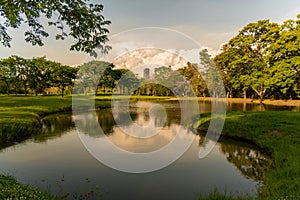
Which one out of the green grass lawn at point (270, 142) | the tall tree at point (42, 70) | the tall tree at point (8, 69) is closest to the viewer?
the green grass lawn at point (270, 142)

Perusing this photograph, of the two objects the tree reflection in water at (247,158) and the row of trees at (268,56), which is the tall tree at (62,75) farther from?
the tree reflection in water at (247,158)

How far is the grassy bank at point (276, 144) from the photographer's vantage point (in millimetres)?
8461

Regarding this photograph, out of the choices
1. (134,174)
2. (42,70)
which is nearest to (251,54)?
(134,174)

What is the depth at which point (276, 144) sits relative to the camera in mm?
14750

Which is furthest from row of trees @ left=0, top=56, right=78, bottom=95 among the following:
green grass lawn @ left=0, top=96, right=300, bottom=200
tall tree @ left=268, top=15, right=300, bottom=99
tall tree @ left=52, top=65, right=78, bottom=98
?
tall tree @ left=268, top=15, right=300, bottom=99

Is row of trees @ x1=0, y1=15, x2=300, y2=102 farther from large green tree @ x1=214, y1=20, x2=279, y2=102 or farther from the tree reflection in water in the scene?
the tree reflection in water

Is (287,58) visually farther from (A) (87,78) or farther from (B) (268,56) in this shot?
(A) (87,78)

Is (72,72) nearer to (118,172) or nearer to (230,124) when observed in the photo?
(230,124)

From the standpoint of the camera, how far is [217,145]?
17094mm

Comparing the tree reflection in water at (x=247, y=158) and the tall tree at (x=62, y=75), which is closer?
the tree reflection in water at (x=247, y=158)

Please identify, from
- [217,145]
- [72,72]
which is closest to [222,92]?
[72,72]

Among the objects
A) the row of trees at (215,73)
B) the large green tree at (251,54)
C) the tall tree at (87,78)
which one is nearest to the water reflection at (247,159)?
the row of trees at (215,73)

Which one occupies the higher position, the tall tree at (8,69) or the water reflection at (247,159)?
the tall tree at (8,69)

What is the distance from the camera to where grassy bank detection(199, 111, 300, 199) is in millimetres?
8461
